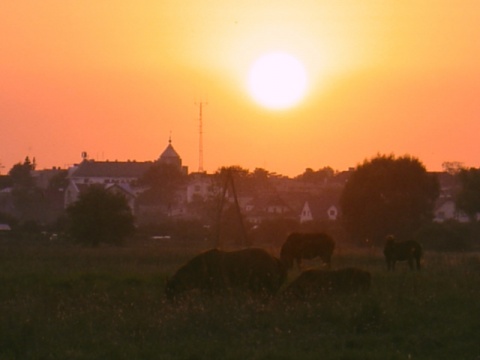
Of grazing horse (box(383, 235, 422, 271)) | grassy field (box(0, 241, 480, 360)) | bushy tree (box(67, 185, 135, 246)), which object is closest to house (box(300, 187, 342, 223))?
bushy tree (box(67, 185, 135, 246))

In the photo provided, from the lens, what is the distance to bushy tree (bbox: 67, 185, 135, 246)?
200ft

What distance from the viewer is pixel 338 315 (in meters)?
18.3

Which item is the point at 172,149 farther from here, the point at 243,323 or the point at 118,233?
the point at 243,323

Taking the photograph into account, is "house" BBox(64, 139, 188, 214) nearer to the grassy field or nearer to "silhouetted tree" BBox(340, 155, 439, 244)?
"silhouetted tree" BBox(340, 155, 439, 244)

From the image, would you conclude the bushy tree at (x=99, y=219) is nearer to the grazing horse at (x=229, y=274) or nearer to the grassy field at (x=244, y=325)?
the grassy field at (x=244, y=325)

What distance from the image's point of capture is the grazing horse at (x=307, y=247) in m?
34.5

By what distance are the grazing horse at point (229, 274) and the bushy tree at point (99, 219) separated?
38.2m

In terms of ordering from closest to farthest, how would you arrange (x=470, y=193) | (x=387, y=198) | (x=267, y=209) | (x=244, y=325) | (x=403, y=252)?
(x=244, y=325) < (x=403, y=252) < (x=387, y=198) < (x=470, y=193) < (x=267, y=209)

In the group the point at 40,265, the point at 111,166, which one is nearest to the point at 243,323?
the point at 40,265

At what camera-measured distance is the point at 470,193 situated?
257 feet

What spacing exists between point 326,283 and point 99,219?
40.6 metres

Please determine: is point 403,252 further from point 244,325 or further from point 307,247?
point 244,325

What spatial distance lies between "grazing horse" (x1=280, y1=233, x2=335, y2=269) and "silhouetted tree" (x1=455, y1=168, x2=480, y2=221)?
44420mm

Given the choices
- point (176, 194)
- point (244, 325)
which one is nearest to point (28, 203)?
point (176, 194)
